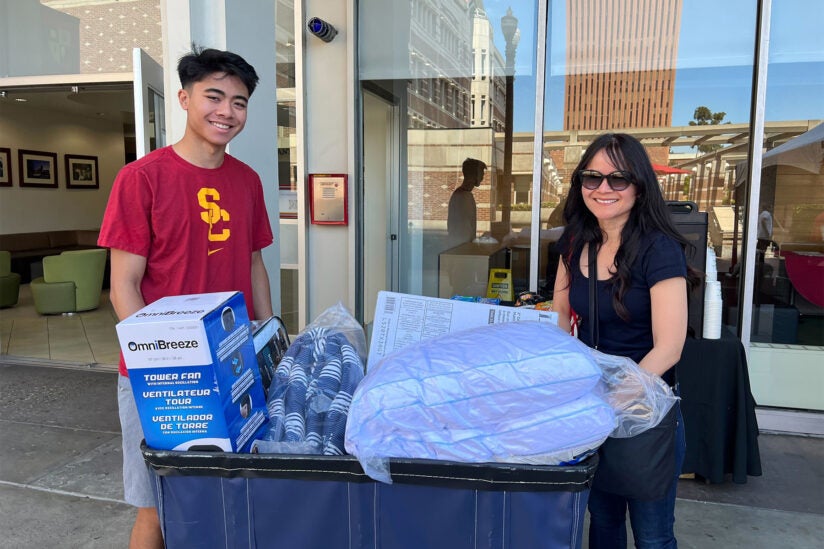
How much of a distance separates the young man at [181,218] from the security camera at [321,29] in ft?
10.8

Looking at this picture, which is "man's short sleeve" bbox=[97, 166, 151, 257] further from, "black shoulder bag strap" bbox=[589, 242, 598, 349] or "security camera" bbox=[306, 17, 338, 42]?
"security camera" bbox=[306, 17, 338, 42]

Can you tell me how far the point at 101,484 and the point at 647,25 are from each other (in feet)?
17.3

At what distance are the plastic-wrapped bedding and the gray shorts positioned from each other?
977 mm

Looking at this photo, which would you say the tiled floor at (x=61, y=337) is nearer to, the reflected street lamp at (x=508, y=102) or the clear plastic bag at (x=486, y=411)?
the reflected street lamp at (x=508, y=102)

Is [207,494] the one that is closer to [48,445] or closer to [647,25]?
[48,445]

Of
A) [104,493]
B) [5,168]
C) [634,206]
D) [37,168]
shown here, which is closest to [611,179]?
[634,206]

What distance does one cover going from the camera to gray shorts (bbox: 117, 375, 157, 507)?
1775 mm

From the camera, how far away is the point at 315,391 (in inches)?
54.0

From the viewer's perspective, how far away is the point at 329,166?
5.31 m

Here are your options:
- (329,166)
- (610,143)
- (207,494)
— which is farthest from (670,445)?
(329,166)

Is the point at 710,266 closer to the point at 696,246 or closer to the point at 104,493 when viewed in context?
the point at 696,246

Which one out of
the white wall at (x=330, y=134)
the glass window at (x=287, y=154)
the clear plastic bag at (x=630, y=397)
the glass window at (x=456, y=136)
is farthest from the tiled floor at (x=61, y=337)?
the clear plastic bag at (x=630, y=397)

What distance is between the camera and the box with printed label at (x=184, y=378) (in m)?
1.16

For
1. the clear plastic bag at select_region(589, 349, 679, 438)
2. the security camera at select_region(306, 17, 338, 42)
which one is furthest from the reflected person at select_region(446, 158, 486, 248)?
the clear plastic bag at select_region(589, 349, 679, 438)
